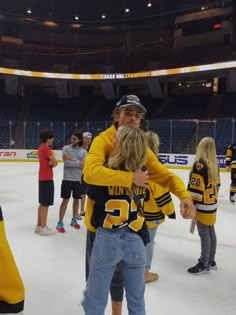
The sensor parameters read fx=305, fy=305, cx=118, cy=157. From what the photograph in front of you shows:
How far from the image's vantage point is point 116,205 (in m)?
1.57

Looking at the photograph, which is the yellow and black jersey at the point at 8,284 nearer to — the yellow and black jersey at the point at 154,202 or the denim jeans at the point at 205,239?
the yellow and black jersey at the point at 154,202

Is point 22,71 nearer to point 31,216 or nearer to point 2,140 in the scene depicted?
point 2,140

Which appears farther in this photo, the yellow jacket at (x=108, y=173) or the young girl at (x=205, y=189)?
the young girl at (x=205, y=189)

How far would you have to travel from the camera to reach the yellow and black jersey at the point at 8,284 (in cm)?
87

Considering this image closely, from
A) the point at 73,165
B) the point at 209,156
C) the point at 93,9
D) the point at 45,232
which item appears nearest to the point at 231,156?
the point at 73,165

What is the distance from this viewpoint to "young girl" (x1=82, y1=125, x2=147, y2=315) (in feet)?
4.98

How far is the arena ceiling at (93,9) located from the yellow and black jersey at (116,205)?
863 inches

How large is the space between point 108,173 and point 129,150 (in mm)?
156

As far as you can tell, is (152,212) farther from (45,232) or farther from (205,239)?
A: (45,232)

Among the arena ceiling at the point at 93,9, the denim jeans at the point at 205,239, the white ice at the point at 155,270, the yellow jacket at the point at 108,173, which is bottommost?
the white ice at the point at 155,270

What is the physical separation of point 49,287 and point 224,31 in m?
22.5

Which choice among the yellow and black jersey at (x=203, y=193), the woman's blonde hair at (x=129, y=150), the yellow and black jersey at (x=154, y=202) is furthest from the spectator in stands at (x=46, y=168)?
the woman's blonde hair at (x=129, y=150)

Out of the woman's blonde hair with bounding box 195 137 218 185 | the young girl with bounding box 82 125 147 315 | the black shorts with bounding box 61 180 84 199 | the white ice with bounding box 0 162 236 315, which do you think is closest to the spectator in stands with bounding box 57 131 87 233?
the black shorts with bounding box 61 180 84 199

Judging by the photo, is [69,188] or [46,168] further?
[69,188]
